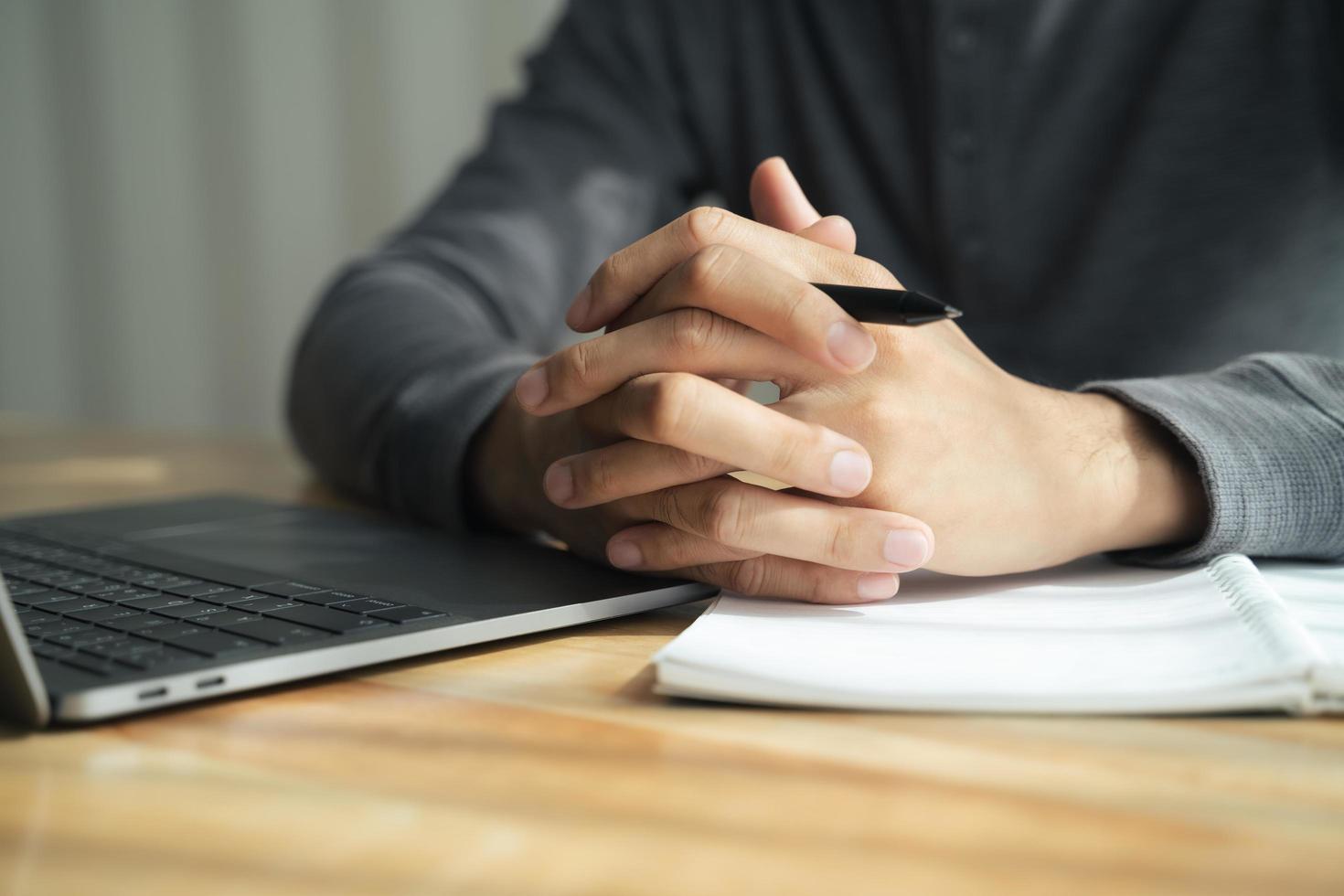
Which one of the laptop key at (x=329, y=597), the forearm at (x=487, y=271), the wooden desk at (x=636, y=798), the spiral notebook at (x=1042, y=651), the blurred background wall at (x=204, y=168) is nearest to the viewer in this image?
the wooden desk at (x=636, y=798)

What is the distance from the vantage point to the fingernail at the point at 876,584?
0.51m

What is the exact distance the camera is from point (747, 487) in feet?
1.68

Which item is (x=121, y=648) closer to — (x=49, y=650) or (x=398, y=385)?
(x=49, y=650)

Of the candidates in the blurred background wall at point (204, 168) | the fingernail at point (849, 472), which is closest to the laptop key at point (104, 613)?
the fingernail at point (849, 472)

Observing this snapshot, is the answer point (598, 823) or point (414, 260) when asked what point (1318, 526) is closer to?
point (598, 823)

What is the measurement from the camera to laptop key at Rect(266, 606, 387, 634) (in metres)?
Result: 0.45

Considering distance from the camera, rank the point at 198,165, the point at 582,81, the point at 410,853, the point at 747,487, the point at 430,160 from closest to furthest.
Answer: the point at 410,853
the point at 747,487
the point at 582,81
the point at 430,160
the point at 198,165

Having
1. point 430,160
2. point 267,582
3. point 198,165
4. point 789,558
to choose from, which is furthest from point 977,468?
point 198,165

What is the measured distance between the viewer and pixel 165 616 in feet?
1.51

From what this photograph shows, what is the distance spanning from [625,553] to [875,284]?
0.58ft

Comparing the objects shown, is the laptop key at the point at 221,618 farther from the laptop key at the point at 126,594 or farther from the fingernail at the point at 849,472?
the fingernail at the point at 849,472

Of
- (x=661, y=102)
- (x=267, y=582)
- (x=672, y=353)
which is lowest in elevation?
(x=267, y=582)

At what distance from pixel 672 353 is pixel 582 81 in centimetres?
83

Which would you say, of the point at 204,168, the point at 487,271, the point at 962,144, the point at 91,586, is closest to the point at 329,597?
the point at 91,586
